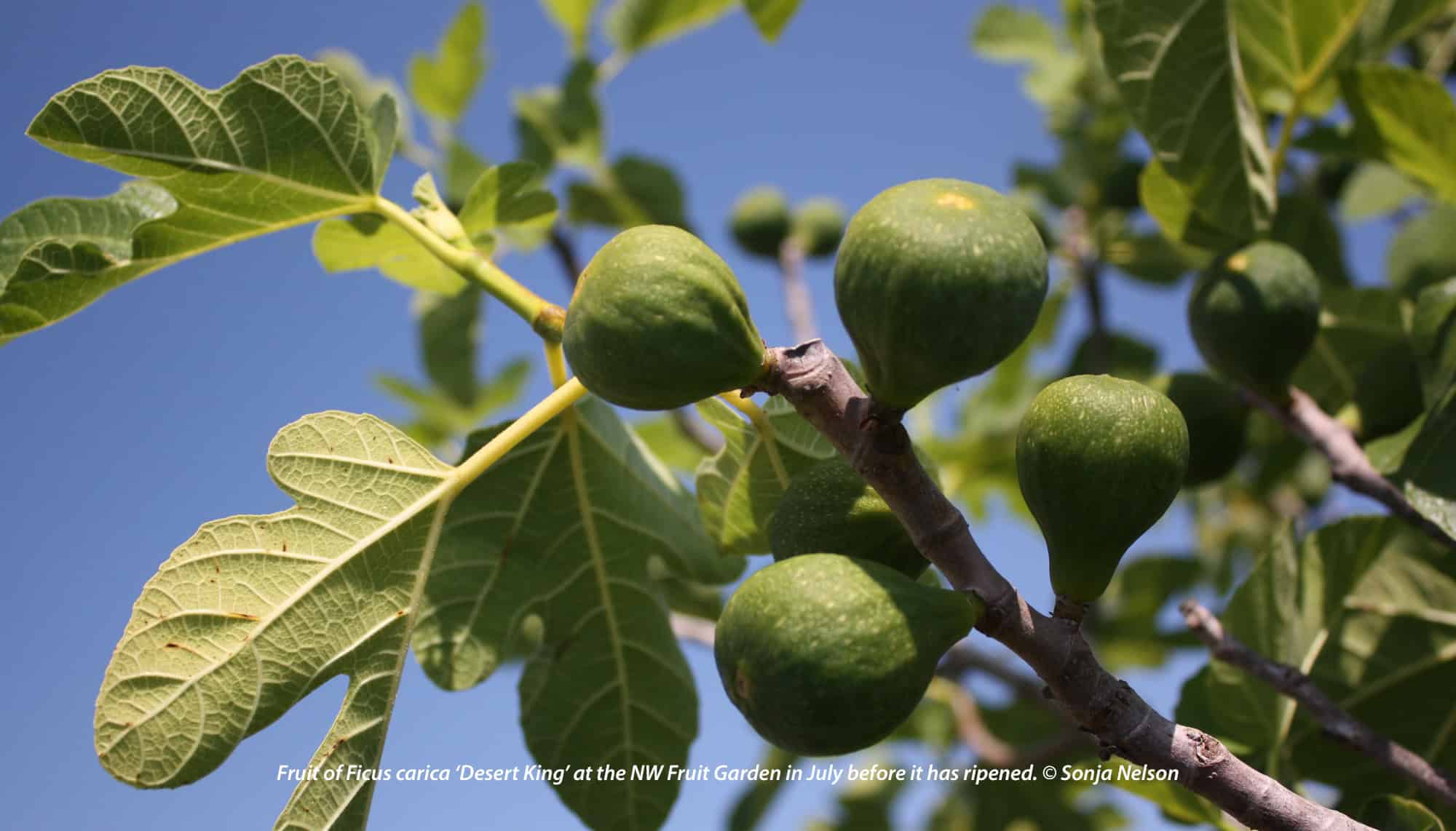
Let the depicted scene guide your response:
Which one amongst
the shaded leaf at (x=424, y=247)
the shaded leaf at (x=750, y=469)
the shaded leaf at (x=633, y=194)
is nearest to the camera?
the shaded leaf at (x=750, y=469)

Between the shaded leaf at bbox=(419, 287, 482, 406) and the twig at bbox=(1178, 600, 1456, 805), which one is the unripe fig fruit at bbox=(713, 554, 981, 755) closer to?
the twig at bbox=(1178, 600, 1456, 805)

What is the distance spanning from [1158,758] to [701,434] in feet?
9.45

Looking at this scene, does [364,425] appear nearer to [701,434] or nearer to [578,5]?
[701,434]

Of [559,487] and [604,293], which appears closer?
[604,293]

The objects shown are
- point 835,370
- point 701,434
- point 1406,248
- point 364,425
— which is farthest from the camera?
point 701,434

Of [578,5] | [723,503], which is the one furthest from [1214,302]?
[578,5]

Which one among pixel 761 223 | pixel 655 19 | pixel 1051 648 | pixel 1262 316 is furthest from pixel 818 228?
pixel 1051 648

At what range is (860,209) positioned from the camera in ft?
4.63

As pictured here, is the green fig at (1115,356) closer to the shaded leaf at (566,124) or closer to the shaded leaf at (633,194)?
the shaded leaf at (633,194)

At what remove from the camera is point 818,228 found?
214 inches

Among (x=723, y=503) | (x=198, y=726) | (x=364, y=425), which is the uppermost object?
(x=364, y=425)

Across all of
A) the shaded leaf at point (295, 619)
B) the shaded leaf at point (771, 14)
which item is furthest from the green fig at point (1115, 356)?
the shaded leaf at point (295, 619)

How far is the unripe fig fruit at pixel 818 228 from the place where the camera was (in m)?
5.43

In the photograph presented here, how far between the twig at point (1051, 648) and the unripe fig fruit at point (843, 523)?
3.2 inches
